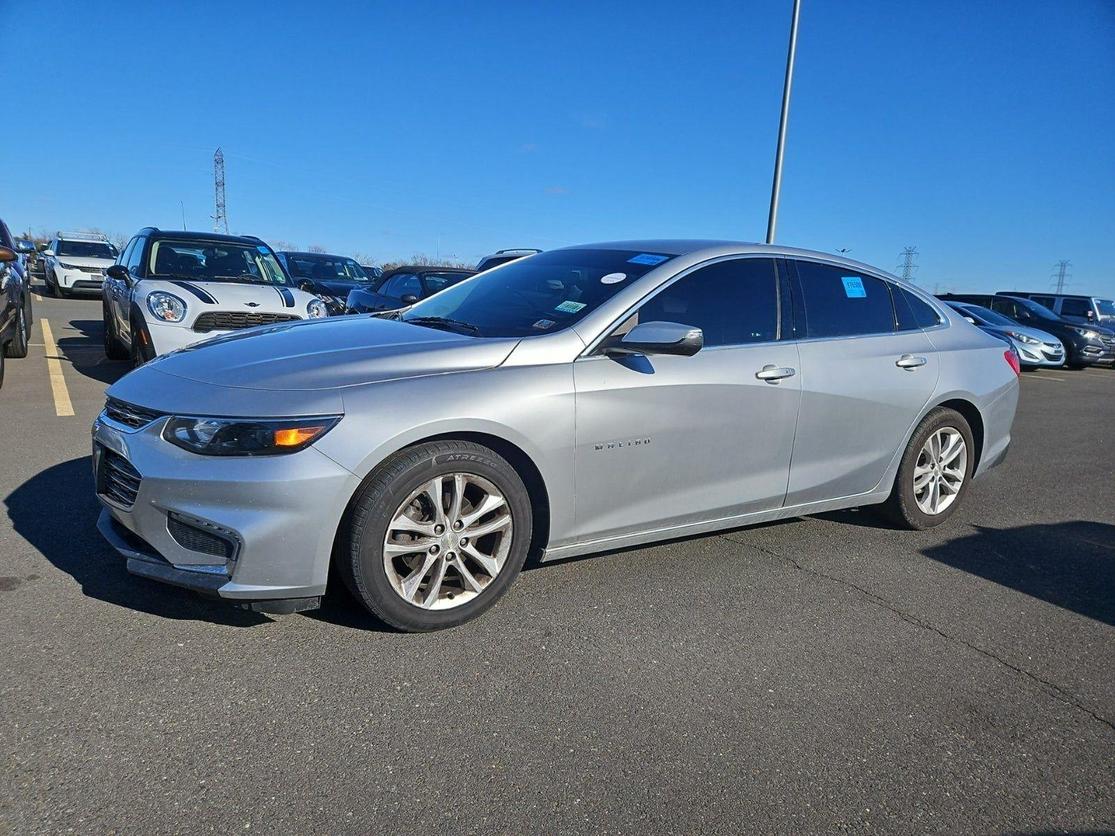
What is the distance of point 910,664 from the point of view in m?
3.18

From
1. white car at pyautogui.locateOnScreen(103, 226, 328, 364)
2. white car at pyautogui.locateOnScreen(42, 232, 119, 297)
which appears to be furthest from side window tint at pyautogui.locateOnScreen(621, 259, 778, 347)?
white car at pyautogui.locateOnScreen(42, 232, 119, 297)

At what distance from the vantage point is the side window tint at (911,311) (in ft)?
15.5

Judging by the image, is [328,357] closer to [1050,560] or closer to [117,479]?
[117,479]

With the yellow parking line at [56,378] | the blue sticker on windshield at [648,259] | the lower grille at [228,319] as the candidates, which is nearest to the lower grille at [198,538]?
the blue sticker on windshield at [648,259]

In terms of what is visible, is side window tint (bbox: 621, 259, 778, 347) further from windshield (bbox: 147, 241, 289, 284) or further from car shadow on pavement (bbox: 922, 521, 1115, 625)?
windshield (bbox: 147, 241, 289, 284)

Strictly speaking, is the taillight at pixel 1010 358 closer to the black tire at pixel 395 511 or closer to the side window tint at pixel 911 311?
the side window tint at pixel 911 311

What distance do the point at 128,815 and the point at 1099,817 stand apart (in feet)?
8.75

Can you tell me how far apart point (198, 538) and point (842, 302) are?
3405 mm

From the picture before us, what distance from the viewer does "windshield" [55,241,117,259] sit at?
70.5ft

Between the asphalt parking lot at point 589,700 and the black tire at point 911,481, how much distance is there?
0.44 metres

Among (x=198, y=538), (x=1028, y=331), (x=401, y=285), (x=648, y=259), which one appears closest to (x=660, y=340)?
Answer: (x=648, y=259)

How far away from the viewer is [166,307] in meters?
7.51

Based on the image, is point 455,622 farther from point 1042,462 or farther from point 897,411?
point 1042,462

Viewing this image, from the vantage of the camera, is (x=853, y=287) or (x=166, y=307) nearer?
(x=853, y=287)
